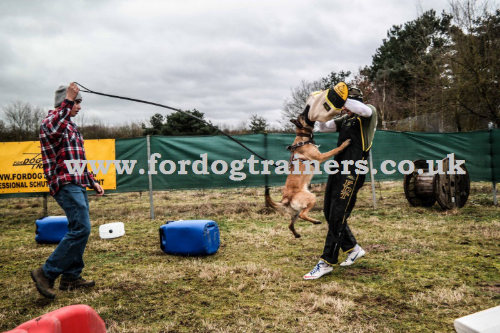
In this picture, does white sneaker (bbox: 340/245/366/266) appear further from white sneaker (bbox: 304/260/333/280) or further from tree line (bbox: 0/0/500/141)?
tree line (bbox: 0/0/500/141)

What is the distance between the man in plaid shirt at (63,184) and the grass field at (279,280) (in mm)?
324

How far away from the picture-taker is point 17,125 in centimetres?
2214

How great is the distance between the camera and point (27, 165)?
8648mm

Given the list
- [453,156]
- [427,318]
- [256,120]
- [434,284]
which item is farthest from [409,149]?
[256,120]

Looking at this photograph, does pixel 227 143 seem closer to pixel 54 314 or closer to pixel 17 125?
pixel 54 314

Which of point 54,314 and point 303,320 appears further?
point 303,320

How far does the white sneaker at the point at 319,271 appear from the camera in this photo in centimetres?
392

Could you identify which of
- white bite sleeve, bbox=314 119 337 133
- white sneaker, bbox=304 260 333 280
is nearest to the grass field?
white sneaker, bbox=304 260 333 280

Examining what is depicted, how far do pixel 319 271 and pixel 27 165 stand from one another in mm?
8154

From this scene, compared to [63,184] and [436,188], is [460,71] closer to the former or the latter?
[436,188]

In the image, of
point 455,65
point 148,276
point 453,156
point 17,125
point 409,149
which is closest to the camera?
point 148,276

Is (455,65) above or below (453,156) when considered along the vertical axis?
above

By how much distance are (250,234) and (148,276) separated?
8.18ft

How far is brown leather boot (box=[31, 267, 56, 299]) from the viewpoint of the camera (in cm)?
346
